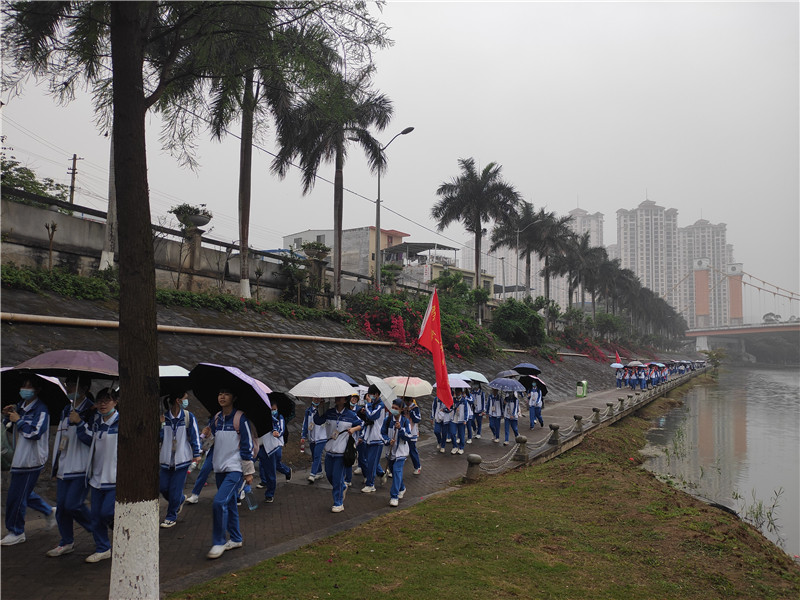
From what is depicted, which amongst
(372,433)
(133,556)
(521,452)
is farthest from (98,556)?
(521,452)

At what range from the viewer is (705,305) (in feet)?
591

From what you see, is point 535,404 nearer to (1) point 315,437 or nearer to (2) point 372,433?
(2) point 372,433

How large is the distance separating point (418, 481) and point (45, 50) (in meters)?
9.01

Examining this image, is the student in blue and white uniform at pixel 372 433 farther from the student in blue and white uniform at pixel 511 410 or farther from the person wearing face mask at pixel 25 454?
the student in blue and white uniform at pixel 511 410

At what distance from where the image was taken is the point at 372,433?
934 centimetres

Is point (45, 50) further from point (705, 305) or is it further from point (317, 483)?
point (705, 305)

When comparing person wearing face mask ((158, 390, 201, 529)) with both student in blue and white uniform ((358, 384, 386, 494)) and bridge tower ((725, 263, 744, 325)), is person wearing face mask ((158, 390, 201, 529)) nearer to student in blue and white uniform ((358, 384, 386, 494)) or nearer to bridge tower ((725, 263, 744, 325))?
student in blue and white uniform ((358, 384, 386, 494))

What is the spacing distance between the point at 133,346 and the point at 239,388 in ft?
7.15

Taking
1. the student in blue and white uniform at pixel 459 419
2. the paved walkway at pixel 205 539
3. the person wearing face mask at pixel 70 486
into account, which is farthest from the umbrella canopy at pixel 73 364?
the student in blue and white uniform at pixel 459 419

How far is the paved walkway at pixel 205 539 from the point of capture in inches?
212

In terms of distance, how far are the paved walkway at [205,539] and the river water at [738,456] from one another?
8.59 metres

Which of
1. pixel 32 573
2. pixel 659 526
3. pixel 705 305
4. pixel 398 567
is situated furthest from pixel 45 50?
pixel 705 305

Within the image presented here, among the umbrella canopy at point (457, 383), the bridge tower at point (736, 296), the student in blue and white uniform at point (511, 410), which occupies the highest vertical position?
the bridge tower at point (736, 296)

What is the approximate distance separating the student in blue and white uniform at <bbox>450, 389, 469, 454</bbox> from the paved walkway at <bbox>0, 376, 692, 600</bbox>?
7.75 ft
